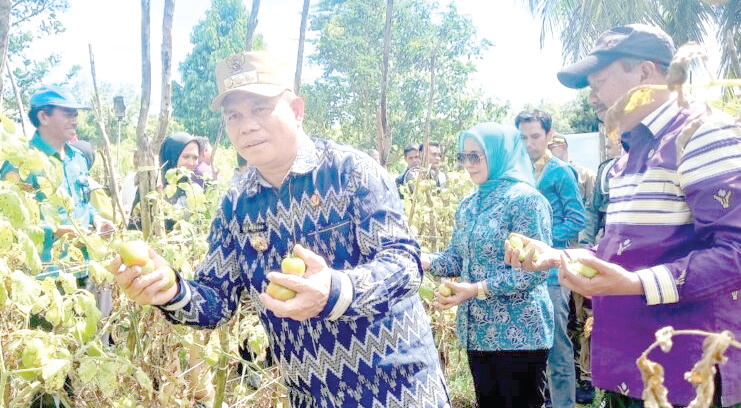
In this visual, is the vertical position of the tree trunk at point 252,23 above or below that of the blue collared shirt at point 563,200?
above

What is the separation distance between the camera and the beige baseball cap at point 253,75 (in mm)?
1816

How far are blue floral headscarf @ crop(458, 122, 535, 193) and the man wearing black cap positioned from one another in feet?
2.77

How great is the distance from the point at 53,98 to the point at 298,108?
2.45 meters

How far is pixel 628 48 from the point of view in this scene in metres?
1.82

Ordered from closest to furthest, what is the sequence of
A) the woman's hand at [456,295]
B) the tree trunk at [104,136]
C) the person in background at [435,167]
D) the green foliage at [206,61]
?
the tree trunk at [104,136] → the woman's hand at [456,295] → the person in background at [435,167] → the green foliage at [206,61]

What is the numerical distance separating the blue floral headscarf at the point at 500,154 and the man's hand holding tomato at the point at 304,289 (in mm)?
1438

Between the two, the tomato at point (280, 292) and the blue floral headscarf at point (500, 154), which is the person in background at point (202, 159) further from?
the tomato at point (280, 292)

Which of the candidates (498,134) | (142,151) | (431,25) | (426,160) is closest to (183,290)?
(142,151)

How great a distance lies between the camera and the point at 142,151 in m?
2.35

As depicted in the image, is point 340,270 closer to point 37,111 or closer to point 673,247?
point 673,247

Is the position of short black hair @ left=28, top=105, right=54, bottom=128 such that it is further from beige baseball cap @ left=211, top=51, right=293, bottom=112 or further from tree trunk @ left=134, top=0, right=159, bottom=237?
beige baseball cap @ left=211, top=51, right=293, bottom=112

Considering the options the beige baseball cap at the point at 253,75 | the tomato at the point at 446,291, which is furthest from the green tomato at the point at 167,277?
the tomato at the point at 446,291

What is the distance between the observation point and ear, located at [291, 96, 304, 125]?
1928 mm

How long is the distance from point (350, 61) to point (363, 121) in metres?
4.58
